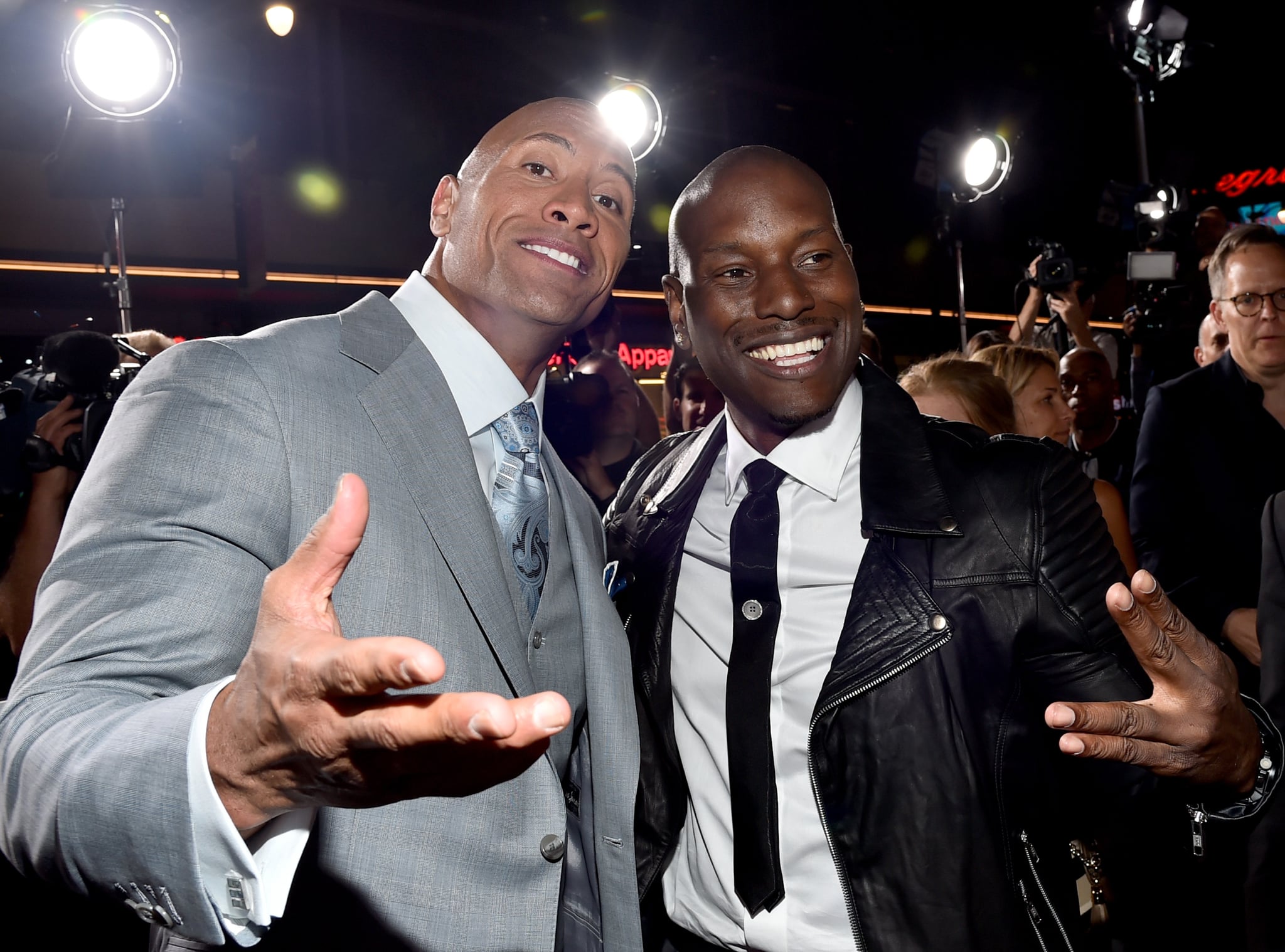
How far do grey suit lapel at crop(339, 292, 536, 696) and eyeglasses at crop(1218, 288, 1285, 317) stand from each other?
9.04ft

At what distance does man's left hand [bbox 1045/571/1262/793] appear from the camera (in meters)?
1.03

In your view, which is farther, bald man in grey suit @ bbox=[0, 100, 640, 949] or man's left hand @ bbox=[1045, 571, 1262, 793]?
man's left hand @ bbox=[1045, 571, 1262, 793]

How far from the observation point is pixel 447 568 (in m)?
1.36

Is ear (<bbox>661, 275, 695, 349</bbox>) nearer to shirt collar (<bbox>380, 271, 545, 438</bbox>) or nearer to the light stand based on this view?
shirt collar (<bbox>380, 271, 545, 438</bbox>)

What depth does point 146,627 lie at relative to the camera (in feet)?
3.27

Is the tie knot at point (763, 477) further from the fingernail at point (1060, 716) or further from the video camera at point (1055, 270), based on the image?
the video camera at point (1055, 270)

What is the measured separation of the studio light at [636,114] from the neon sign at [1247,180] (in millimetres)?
11983

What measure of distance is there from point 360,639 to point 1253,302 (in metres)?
3.26

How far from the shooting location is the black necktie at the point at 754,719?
1385 millimetres

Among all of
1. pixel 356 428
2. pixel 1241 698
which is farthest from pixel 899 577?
pixel 356 428

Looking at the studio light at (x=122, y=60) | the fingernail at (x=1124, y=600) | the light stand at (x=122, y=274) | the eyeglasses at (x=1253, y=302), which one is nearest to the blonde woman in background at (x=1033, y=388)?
the eyeglasses at (x=1253, y=302)

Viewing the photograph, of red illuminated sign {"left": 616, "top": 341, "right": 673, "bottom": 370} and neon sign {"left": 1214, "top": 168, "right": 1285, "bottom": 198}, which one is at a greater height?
neon sign {"left": 1214, "top": 168, "right": 1285, "bottom": 198}

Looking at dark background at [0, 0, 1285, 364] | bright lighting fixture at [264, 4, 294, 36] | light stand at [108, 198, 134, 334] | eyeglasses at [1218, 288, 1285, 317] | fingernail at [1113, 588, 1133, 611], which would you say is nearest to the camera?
fingernail at [1113, 588, 1133, 611]

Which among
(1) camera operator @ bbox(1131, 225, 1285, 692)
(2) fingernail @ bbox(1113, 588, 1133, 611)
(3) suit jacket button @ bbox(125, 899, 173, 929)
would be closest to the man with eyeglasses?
(1) camera operator @ bbox(1131, 225, 1285, 692)
